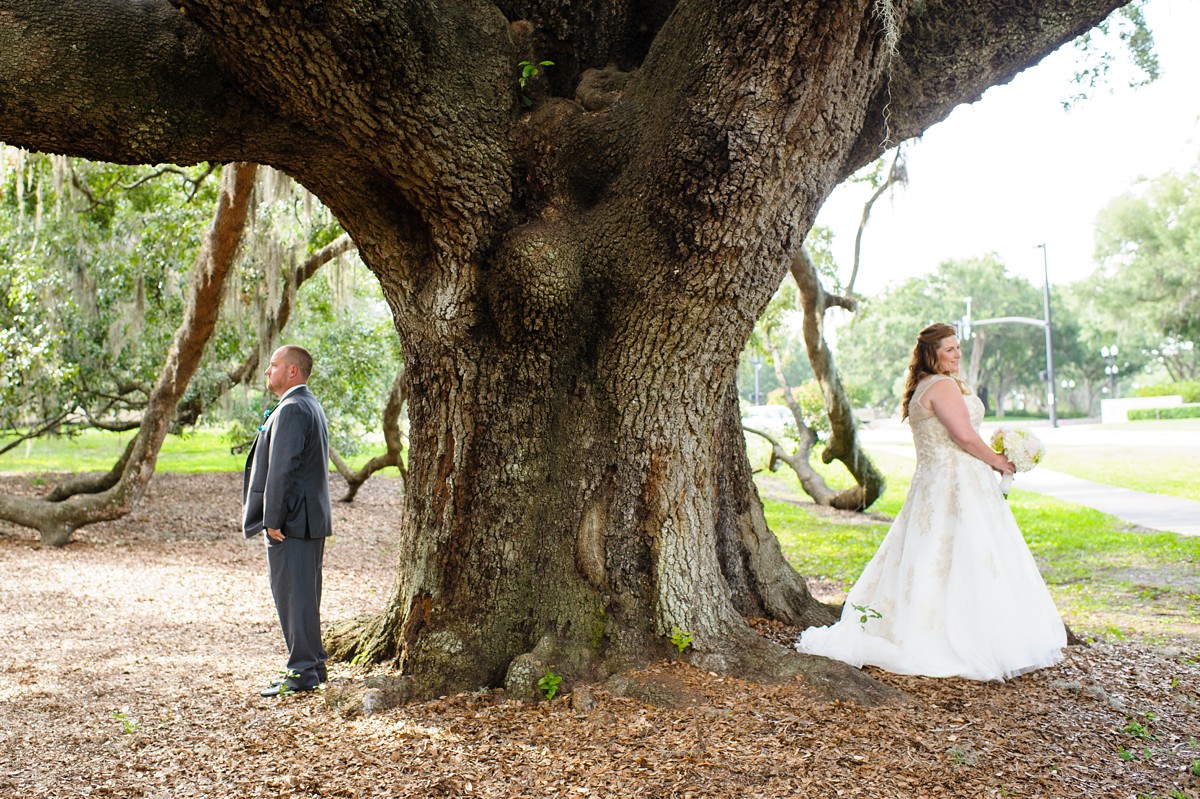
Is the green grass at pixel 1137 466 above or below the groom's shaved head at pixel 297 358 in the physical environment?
below

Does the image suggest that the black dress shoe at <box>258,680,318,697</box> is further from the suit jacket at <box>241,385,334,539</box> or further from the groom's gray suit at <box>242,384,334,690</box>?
the suit jacket at <box>241,385,334,539</box>

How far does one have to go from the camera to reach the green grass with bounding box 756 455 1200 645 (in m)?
7.18

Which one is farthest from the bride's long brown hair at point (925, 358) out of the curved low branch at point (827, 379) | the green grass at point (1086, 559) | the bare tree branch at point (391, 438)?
the bare tree branch at point (391, 438)

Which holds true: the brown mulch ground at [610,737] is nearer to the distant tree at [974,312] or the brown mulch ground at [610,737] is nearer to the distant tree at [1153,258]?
the distant tree at [1153,258]

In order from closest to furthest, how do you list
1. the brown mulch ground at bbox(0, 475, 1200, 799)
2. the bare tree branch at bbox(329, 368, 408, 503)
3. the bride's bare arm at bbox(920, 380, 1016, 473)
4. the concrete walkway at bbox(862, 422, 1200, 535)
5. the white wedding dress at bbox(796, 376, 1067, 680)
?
the brown mulch ground at bbox(0, 475, 1200, 799), the white wedding dress at bbox(796, 376, 1067, 680), the bride's bare arm at bbox(920, 380, 1016, 473), the concrete walkway at bbox(862, 422, 1200, 535), the bare tree branch at bbox(329, 368, 408, 503)

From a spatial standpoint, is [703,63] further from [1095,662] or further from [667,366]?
[1095,662]

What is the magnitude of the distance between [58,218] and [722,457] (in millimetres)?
10831

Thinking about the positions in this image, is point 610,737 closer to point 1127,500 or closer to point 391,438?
point 391,438

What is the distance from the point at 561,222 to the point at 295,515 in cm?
210

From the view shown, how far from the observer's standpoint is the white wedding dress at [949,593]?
5129mm

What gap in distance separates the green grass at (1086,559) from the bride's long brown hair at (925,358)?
2154mm

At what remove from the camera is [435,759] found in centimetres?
383

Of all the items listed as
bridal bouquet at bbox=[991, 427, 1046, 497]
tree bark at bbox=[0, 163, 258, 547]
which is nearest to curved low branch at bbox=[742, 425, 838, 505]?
tree bark at bbox=[0, 163, 258, 547]

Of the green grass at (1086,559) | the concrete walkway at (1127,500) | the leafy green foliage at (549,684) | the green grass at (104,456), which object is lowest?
the green grass at (1086,559)
